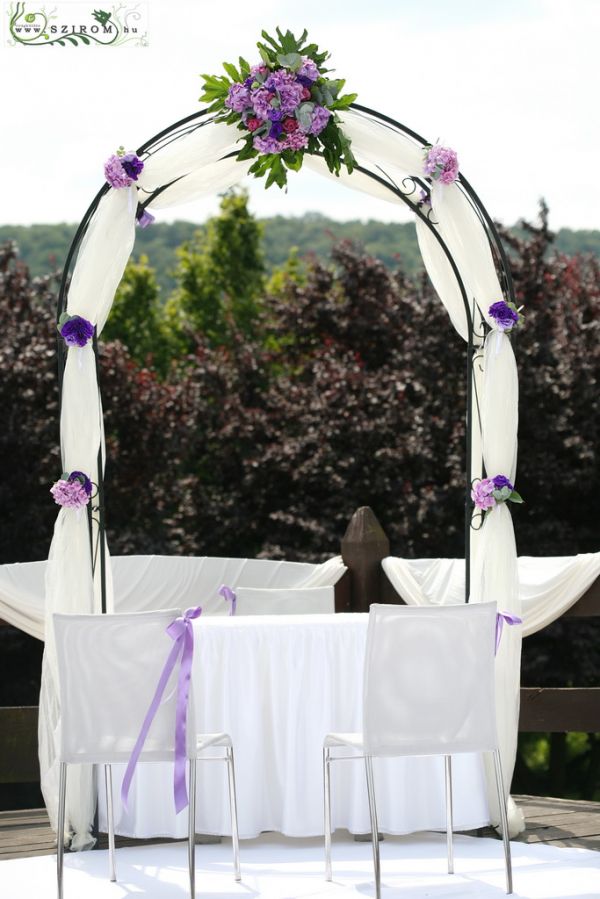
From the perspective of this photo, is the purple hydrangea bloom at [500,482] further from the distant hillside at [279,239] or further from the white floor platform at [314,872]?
the distant hillside at [279,239]

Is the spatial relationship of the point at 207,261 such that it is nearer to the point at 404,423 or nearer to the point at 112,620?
the point at 404,423

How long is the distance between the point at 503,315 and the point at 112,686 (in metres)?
1.95

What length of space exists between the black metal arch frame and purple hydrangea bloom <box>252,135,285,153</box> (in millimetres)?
167

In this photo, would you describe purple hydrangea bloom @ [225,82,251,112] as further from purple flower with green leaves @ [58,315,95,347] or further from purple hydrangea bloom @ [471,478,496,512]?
purple hydrangea bloom @ [471,478,496,512]

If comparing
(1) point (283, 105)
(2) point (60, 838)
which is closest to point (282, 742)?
(2) point (60, 838)

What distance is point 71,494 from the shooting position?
13.5 ft

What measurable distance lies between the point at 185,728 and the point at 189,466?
6.36 meters

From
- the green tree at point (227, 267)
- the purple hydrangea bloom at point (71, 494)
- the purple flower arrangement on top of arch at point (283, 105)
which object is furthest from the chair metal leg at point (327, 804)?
the green tree at point (227, 267)

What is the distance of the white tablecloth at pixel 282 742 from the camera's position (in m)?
3.96

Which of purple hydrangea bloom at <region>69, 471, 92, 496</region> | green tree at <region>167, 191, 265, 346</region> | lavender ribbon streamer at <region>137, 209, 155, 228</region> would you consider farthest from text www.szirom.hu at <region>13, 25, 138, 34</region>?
A: green tree at <region>167, 191, 265, 346</region>

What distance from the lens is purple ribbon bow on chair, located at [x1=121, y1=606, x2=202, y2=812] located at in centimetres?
331

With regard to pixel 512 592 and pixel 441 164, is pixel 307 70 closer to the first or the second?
pixel 441 164

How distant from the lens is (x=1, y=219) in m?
17.8

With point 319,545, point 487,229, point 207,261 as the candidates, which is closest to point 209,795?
point 487,229
